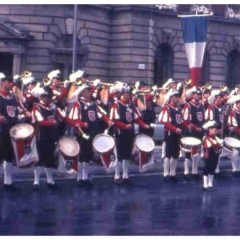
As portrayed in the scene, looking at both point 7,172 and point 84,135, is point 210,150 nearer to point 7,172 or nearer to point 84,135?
point 84,135

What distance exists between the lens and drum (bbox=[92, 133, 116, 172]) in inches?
564

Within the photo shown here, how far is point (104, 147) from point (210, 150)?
6.54 ft

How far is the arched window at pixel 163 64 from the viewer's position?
33.2 metres

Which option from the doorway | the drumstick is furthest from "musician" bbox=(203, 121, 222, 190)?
the doorway

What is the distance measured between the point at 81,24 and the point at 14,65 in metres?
3.02

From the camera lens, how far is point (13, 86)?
13727mm

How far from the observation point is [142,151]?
589 inches

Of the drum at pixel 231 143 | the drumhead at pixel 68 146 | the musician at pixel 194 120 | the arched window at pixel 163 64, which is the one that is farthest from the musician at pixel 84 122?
the arched window at pixel 163 64

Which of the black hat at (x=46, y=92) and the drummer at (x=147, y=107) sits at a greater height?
the black hat at (x=46, y=92)

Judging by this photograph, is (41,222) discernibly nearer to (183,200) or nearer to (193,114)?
(183,200)

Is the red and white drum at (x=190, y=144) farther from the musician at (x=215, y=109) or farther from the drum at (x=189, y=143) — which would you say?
the musician at (x=215, y=109)

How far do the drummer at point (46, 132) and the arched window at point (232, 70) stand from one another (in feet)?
74.8

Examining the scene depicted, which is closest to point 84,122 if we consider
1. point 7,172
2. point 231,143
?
point 7,172

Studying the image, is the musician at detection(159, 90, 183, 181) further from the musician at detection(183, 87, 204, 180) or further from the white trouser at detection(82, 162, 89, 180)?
the white trouser at detection(82, 162, 89, 180)
